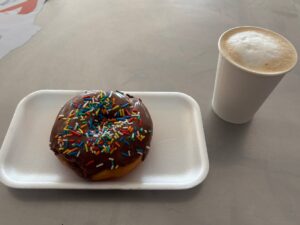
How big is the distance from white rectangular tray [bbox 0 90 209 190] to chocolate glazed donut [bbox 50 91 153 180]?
0.06m

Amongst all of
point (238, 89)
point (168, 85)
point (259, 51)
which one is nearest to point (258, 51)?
point (259, 51)

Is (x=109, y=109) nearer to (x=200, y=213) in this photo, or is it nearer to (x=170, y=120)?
(x=170, y=120)

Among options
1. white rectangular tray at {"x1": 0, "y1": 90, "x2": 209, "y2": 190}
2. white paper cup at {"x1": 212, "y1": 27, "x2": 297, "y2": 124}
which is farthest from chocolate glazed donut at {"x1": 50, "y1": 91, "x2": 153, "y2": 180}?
white paper cup at {"x1": 212, "y1": 27, "x2": 297, "y2": 124}

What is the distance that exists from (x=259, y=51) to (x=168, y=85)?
44cm

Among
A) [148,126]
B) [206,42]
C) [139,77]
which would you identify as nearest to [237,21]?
[206,42]

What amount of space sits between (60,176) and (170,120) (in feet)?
1.37

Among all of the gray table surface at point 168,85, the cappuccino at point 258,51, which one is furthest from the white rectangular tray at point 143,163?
the cappuccino at point 258,51

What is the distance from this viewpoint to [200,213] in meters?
0.84

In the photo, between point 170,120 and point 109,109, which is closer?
point 109,109

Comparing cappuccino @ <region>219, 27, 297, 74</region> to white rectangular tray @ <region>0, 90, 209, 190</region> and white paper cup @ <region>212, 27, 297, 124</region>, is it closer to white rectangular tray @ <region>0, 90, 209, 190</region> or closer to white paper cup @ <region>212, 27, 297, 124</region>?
white paper cup @ <region>212, 27, 297, 124</region>

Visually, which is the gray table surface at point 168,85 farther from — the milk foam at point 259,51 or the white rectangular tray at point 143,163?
the milk foam at point 259,51

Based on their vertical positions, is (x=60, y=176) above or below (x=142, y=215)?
above

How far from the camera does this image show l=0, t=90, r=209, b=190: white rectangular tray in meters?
0.84

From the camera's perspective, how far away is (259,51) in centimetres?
89
